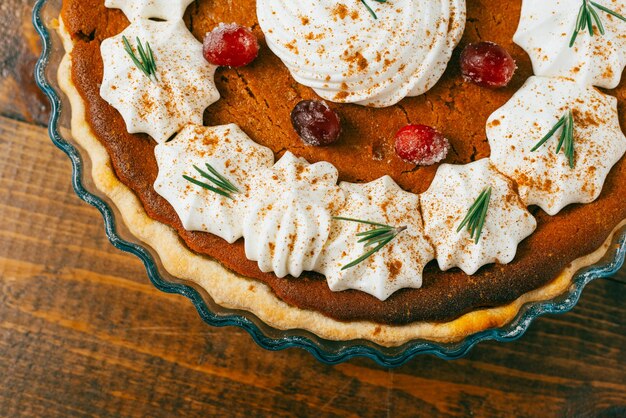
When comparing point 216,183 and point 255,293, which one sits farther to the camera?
point 255,293

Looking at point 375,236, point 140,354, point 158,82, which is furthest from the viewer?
point 140,354

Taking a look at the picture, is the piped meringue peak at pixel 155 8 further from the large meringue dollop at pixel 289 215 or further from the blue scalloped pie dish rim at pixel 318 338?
the large meringue dollop at pixel 289 215

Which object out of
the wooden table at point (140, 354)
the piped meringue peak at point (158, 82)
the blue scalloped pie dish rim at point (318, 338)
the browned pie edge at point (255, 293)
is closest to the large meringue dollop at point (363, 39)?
the piped meringue peak at point (158, 82)

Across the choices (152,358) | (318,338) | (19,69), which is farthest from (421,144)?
(19,69)

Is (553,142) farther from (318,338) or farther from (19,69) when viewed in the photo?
(19,69)

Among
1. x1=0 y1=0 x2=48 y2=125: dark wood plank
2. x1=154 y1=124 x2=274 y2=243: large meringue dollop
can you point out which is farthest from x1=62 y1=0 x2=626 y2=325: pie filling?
x1=0 y1=0 x2=48 y2=125: dark wood plank

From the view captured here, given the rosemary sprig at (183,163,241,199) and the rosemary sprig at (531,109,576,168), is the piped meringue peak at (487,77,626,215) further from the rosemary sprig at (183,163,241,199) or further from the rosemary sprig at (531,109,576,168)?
the rosemary sprig at (183,163,241,199)

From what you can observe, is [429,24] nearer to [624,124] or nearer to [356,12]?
[356,12]

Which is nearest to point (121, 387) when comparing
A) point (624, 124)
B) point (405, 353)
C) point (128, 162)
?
point (128, 162)
